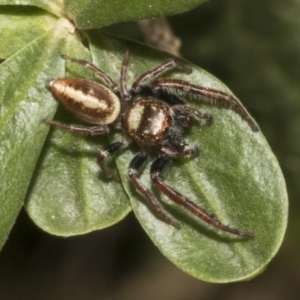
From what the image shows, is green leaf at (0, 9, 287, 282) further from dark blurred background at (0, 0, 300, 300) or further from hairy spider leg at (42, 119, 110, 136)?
dark blurred background at (0, 0, 300, 300)

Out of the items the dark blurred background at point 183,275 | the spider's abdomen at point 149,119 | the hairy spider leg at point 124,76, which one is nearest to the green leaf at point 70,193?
the hairy spider leg at point 124,76

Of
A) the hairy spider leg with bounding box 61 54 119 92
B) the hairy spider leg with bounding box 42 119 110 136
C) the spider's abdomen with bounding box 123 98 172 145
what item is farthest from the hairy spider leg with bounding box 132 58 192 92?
the spider's abdomen with bounding box 123 98 172 145

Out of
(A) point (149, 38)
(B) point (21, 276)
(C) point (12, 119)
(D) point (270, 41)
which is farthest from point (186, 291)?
(C) point (12, 119)

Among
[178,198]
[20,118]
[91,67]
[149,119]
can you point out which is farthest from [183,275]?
[20,118]

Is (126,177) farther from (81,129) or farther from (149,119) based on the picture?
(149,119)

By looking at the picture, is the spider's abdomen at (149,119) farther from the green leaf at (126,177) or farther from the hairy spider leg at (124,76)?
the green leaf at (126,177)

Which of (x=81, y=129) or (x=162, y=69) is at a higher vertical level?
(x=162, y=69)

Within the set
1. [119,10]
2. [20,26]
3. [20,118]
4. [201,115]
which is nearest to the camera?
[119,10]
